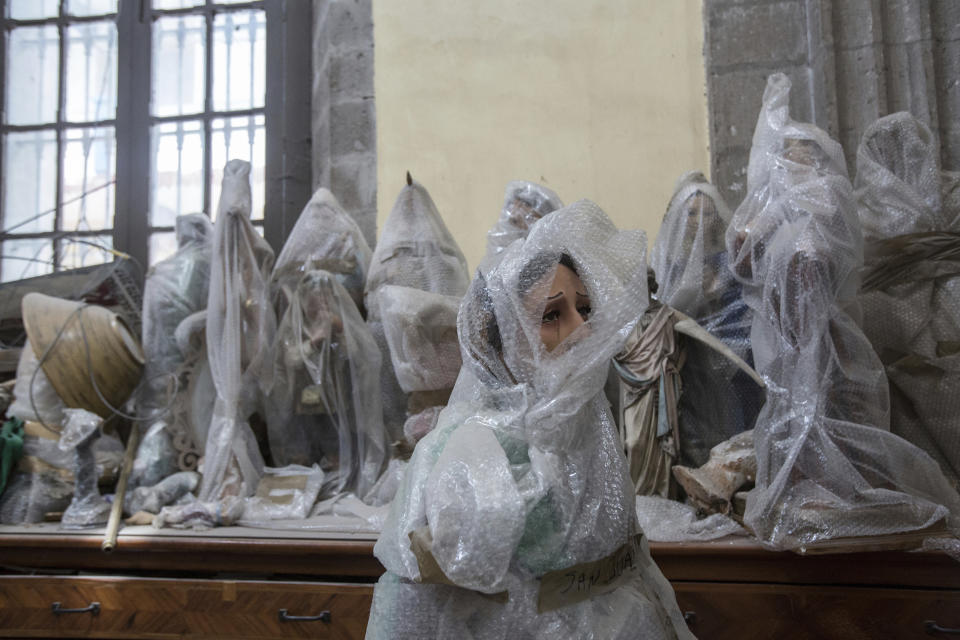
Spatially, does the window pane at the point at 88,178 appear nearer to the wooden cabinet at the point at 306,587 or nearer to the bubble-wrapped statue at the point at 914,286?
the wooden cabinet at the point at 306,587

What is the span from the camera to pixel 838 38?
352 cm

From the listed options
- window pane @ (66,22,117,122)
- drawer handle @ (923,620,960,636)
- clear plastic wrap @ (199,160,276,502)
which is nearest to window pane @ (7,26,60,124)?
window pane @ (66,22,117,122)

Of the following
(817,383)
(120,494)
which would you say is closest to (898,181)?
(817,383)

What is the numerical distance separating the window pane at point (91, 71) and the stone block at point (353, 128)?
58.6 inches

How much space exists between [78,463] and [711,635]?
2179 mm

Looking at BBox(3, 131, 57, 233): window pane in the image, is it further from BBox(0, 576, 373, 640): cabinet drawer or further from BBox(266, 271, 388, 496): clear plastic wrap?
BBox(0, 576, 373, 640): cabinet drawer

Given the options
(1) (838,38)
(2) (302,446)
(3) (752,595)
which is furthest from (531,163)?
(3) (752,595)

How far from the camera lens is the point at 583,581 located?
50.6 inches

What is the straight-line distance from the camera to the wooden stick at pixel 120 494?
264cm

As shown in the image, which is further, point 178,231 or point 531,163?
point 531,163

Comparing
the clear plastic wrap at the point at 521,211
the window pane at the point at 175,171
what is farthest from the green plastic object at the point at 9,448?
the clear plastic wrap at the point at 521,211

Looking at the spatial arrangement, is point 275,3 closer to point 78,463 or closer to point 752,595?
point 78,463

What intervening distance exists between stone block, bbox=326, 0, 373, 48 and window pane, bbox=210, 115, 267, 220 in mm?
697

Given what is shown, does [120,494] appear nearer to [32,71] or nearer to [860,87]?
[32,71]
